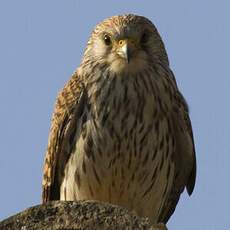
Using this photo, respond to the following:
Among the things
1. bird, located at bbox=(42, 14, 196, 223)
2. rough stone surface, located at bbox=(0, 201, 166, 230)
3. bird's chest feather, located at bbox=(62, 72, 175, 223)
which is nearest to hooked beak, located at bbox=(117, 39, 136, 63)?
bird, located at bbox=(42, 14, 196, 223)

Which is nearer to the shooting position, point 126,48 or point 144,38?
point 126,48

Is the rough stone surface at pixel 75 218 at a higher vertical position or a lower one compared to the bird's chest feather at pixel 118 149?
lower

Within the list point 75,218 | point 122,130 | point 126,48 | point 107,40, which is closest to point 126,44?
point 126,48

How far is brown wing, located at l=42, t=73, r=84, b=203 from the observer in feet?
26.4

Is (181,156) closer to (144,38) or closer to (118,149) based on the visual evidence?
(118,149)

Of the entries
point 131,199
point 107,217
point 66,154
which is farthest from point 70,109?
point 107,217

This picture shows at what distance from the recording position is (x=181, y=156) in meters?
8.46

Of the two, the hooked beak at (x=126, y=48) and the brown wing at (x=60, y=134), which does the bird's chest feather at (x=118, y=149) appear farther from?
the hooked beak at (x=126, y=48)

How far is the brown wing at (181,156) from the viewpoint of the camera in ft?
27.0

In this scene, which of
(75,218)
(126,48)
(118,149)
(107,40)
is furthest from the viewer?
(107,40)

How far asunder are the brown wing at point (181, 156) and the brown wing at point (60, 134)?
94 centimetres

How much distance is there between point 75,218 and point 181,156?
4092 mm

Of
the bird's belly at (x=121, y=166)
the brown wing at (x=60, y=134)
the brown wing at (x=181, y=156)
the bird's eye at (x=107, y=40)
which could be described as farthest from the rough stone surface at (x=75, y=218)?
the bird's eye at (x=107, y=40)

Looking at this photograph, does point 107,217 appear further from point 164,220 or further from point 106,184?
point 164,220
